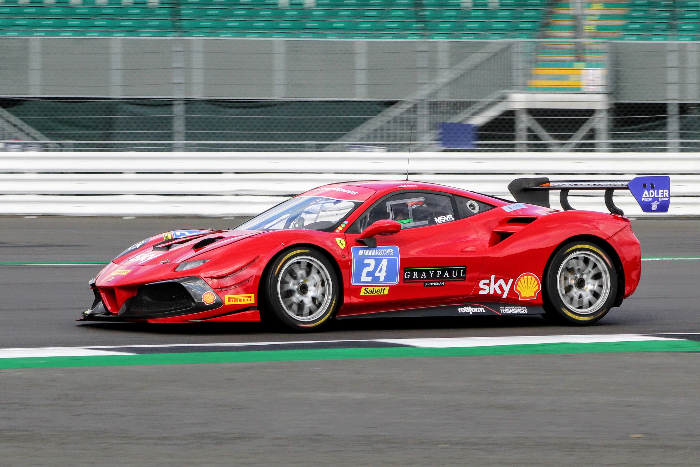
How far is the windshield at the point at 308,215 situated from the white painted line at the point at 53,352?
1.68 meters

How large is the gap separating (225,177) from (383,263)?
8.91 metres

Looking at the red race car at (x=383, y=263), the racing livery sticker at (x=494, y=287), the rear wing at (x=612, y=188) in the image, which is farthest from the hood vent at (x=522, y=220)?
the rear wing at (x=612, y=188)

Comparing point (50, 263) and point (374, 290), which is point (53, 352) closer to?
point (374, 290)

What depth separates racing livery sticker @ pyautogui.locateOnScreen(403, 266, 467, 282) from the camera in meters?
7.59

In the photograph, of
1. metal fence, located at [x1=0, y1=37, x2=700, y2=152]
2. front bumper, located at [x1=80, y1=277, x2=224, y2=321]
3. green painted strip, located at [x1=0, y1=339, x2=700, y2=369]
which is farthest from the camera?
metal fence, located at [x1=0, y1=37, x2=700, y2=152]

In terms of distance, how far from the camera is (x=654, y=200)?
8.49 m

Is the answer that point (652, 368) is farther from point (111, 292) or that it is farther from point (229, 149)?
point (229, 149)

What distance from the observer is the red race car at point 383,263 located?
7.20 meters

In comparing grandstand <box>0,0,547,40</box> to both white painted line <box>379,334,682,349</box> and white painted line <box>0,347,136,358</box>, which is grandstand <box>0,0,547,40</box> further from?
white painted line <box>0,347,136,358</box>

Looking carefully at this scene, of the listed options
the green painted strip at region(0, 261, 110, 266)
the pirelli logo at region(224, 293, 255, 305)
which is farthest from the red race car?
the green painted strip at region(0, 261, 110, 266)

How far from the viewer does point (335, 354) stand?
6.54 m

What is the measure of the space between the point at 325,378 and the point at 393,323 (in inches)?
92.8

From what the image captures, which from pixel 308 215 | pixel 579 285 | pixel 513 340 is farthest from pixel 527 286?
pixel 308 215

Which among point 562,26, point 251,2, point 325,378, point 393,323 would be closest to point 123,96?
point 251,2
